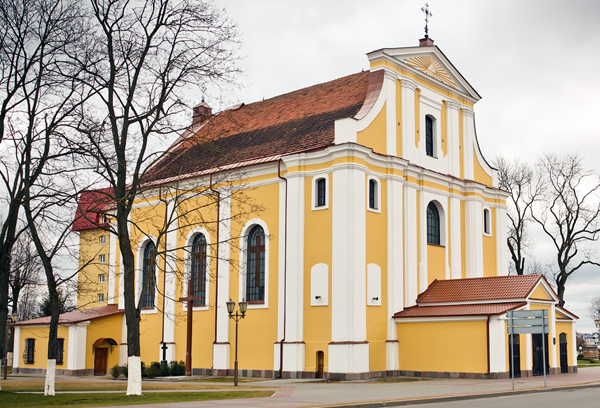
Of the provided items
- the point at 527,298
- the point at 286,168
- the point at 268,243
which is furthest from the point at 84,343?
the point at 527,298

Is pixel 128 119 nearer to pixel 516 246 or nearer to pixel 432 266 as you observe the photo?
pixel 432 266

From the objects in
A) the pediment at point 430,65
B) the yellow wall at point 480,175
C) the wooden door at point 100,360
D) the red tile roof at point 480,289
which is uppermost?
the pediment at point 430,65

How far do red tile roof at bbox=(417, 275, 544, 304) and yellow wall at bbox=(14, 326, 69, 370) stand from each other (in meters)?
19.6

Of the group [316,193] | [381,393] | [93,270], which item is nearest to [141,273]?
[93,270]

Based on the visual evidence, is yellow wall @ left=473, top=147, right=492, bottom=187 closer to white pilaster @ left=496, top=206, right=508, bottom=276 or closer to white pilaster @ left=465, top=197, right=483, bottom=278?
white pilaster @ left=496, top=206, right=508, bottom=276

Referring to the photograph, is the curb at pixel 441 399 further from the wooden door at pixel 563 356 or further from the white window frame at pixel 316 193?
the white window frame at pixel 316 193

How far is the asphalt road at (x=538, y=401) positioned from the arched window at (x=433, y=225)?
1331 cm

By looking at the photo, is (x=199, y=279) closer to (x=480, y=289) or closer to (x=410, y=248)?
(x=410, y=248)

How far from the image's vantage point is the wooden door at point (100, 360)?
3762 centimetres

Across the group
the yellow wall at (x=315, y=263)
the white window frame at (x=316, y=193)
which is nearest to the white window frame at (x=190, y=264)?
the yellow wall at (x=315, y=263)

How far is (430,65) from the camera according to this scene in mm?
34625

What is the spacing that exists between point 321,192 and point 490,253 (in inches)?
482

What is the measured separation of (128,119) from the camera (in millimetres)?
21828

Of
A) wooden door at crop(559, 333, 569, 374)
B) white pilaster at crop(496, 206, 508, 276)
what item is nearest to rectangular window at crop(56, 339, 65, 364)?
white pilaster at crop(496, 206, 508, 276)
